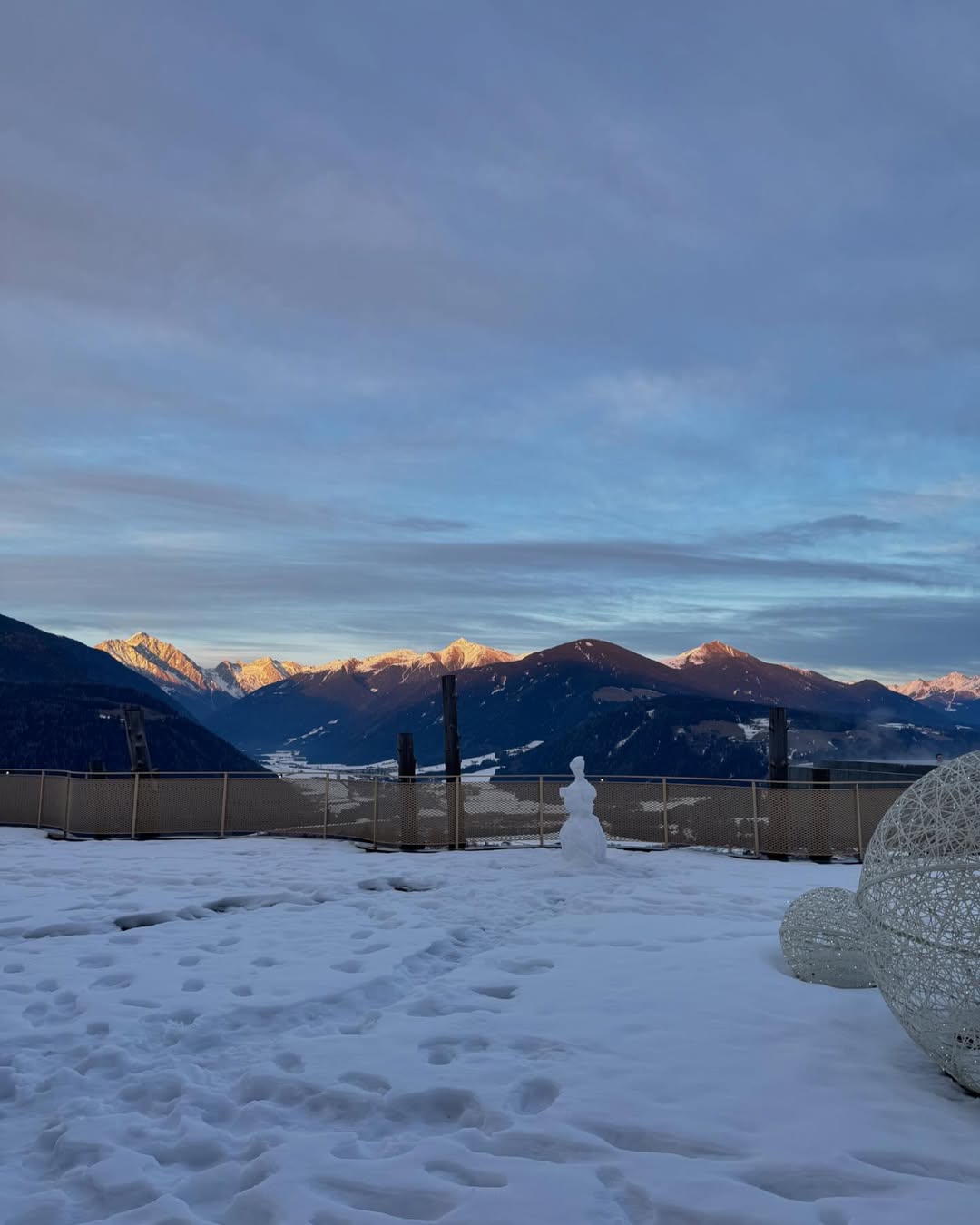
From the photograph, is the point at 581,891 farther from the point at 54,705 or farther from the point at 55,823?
the point at 54,705

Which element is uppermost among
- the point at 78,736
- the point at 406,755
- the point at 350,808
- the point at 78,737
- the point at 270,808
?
the point at 406,755

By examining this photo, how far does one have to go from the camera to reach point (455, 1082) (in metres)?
5.13

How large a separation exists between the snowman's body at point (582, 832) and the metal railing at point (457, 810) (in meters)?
2.96

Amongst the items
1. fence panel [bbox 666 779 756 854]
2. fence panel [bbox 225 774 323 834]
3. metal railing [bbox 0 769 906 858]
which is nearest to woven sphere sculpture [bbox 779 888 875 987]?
metal railing [bbox 0 769 906 858]

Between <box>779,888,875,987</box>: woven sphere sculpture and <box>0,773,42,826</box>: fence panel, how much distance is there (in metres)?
17.1

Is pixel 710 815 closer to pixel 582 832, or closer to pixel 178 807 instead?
pixel 582 832

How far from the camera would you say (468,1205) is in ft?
12.6

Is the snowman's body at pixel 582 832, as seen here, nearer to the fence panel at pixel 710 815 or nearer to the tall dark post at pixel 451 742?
the fence panel at pixel 710 815

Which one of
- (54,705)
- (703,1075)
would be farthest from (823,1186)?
(54,705)

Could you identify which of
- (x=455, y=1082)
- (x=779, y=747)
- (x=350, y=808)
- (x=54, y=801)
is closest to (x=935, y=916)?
(x=455, y=1082)

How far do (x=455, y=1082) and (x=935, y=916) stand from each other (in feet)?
8.66

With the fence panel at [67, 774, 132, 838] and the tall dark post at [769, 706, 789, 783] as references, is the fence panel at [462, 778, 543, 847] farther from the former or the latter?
the fence panel at [67, 774, 132, 838]

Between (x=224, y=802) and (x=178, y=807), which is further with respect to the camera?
(x=224, y=802)

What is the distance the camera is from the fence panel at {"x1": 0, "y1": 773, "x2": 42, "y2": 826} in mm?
19922
